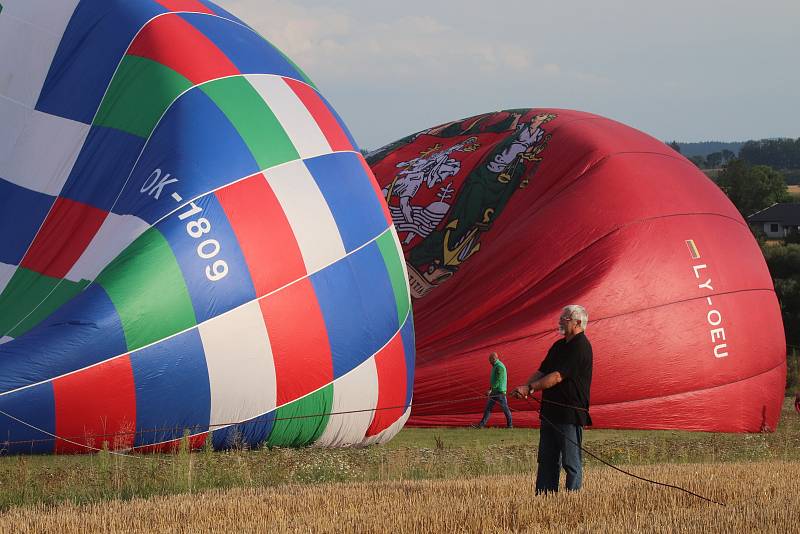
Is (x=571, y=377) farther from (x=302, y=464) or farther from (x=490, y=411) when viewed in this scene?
(x=490, y=411)

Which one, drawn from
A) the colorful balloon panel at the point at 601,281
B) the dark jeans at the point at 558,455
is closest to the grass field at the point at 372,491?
the dark jeans at the point at 558,455

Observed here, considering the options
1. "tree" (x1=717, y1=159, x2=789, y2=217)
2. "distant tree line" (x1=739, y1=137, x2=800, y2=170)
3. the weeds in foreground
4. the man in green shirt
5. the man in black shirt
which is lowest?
the weeds in foreground

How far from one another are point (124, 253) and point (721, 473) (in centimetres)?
532

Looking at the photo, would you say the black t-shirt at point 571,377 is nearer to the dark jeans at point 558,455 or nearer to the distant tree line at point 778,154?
the dark jeans at point 558,455

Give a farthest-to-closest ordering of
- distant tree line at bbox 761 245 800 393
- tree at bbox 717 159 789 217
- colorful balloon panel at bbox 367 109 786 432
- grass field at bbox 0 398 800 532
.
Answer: tree at bbox 717 159 789 217
distant tree line at bbox 761 245 800 393
colorful balloon panel at bbox 367 109 786 432
grass field at bbox 0 398 800 532

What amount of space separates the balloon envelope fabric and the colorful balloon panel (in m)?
2.94

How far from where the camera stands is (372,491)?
25.8 ft

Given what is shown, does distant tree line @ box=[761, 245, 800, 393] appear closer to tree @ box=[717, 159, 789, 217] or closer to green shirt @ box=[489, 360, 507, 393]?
green shirt @ box=[489, 360, 507, 393]

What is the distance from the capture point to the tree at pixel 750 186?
228 ft

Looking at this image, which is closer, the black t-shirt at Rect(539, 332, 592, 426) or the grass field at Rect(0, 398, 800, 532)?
the grass field at Rect(0, 398, 800, 532)

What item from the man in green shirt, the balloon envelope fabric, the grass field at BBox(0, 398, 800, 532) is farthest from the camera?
the man in green shirt

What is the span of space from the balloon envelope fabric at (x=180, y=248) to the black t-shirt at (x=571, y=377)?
4.04 m

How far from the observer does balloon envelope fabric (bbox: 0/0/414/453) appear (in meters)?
10.0

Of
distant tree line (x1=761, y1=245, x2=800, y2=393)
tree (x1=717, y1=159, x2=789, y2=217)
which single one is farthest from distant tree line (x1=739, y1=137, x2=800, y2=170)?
distant tree line (x1=761, y1=245, x2=800, y2=393)
